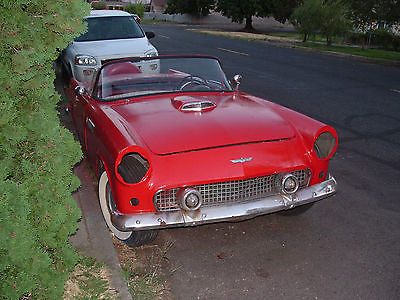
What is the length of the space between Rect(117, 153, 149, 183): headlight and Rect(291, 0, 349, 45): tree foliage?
71.8 feet

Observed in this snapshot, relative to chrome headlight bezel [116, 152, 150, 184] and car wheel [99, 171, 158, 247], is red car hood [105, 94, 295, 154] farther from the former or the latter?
car wheel [99, 171, 158, 247]

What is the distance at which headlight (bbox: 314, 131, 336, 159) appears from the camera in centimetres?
405

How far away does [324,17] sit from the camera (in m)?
24.1

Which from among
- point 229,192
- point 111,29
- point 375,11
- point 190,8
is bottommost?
point 229,192

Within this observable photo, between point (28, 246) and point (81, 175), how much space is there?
288 cm

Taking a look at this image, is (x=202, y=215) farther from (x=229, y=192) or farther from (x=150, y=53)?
(x=150, y=53)

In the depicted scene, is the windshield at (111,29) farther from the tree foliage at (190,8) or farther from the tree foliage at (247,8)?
the tree foliage at (190,8)

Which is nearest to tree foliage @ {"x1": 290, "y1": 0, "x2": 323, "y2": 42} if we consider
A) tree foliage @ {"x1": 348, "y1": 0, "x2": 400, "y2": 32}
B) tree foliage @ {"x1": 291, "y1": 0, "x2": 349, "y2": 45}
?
tree foliage @ {"x1": 291, "y1": 0, "x2": 349, "y2": 45}

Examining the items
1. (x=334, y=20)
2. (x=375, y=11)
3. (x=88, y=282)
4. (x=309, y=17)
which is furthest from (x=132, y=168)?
(x=309, y=17)

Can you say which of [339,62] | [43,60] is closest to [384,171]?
[43,60]

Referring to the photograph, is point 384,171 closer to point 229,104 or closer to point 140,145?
point 229,104

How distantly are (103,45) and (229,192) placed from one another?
7.33m

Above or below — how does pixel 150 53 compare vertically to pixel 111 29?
below

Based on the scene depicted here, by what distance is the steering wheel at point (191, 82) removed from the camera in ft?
16.5
